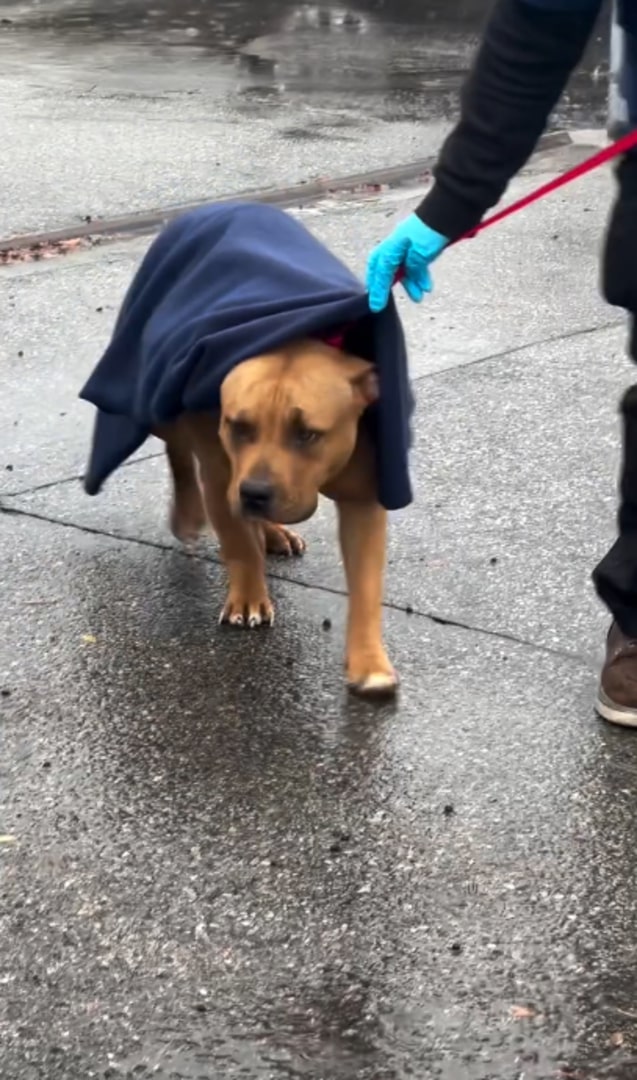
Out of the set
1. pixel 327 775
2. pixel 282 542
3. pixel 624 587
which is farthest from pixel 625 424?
pixel 282 542

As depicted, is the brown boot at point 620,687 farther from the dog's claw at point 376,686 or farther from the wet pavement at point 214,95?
the wet pavement at point 214,95

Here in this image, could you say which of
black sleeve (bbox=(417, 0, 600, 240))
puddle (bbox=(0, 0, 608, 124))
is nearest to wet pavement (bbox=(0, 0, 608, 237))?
puddle (bbox=(0, 0, 608, 124))

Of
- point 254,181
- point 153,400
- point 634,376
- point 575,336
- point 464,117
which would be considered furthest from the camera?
point 254,181

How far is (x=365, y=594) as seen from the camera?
3779 mm

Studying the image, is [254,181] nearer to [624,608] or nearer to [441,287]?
[441,287]

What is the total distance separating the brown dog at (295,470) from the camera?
341 cm

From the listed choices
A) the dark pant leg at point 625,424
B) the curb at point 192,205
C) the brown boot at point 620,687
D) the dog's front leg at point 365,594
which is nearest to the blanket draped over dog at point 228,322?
the dog's front leg at point 365,594

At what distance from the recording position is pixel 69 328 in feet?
21.3

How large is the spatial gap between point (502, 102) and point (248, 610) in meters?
1.45

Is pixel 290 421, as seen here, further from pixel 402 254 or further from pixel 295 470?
pixel 402 254

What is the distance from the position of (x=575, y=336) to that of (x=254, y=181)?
312 cm

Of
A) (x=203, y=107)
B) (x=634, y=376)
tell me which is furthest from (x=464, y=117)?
(x=203, y=107)

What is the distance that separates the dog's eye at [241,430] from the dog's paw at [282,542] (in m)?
0.97

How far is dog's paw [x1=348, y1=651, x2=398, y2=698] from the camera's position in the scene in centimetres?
375
